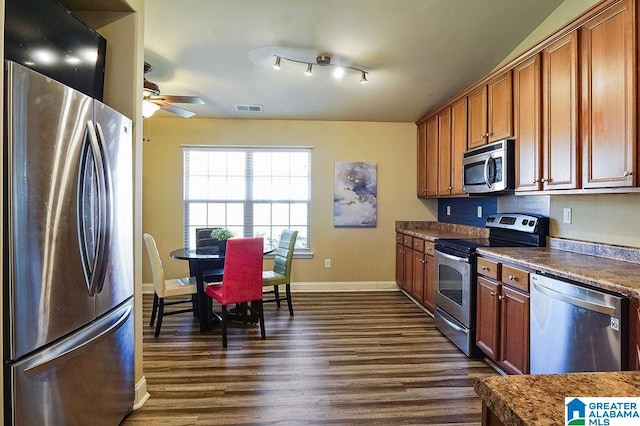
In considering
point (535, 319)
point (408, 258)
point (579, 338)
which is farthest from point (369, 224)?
point (579, 338)

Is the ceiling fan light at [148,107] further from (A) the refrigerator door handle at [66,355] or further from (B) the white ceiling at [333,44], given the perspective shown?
(A) the refrigerator door handle at [66,355]

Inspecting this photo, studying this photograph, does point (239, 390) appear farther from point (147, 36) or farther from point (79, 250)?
point (147, 36)

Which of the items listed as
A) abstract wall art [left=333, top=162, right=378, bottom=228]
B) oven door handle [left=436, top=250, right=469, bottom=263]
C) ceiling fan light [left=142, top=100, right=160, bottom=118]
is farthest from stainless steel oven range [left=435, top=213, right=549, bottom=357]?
ceiling fan light [left=142, top=100, right=160, bottom=118]

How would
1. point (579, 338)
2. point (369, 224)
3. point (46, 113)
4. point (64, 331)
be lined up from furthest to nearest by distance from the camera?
point (369, 224), point (579, 338), point (64, 331), point (46, 113)

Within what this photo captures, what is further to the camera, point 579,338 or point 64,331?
point 579,338

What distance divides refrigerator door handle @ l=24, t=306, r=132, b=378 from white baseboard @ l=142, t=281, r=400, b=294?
3.28m

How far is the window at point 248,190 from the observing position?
194 inches

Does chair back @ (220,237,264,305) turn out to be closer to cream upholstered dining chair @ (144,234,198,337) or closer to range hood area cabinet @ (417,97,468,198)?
cream upholstered dining chair @ (144,234,198,337)

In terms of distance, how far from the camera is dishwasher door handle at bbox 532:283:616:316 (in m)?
1.60

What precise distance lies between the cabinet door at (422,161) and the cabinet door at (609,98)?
8.41 feet

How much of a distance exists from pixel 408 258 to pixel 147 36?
12.2ft

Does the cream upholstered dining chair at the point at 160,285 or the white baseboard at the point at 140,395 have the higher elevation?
the cream upholstered dining chair at the point at 160,285

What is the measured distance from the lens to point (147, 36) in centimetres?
292

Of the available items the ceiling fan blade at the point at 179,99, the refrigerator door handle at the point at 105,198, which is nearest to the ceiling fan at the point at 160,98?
the ceiling fan blade at the point at 179,99
